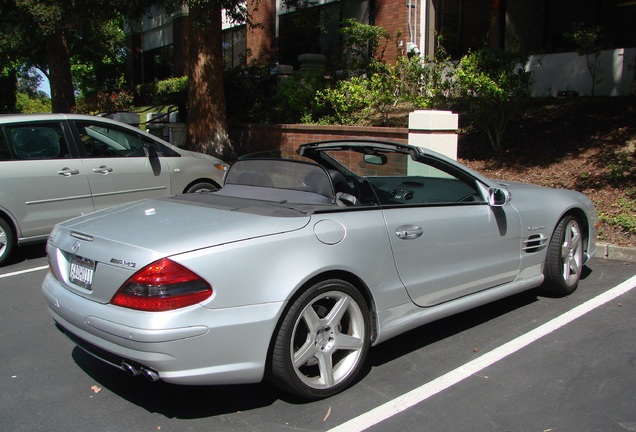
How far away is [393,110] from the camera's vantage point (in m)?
12.4

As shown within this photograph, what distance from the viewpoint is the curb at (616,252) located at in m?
6.91

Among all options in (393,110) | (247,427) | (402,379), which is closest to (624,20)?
(393,110)

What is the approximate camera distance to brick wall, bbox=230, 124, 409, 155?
1070 cm

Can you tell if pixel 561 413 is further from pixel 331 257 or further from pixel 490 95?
pixel 490 95

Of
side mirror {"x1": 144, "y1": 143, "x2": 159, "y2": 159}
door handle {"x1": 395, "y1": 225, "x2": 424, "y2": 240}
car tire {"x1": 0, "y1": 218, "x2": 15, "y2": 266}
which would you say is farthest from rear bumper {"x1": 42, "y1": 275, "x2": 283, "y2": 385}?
side mirror {"x1": 144, "y1": 143, "x2": 159, "y2": 159}

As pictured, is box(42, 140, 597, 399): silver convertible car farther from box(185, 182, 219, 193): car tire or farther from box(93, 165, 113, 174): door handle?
box(185, 182, 219, 193): car tire

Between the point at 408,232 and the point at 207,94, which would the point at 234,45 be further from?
the point at 408,232

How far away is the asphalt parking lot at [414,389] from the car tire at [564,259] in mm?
374

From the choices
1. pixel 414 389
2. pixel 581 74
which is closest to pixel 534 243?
pixel 414 389

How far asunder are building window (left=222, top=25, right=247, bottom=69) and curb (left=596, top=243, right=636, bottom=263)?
18.7 metres

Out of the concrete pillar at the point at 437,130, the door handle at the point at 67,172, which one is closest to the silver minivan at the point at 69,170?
the door handle at the point at 67,172

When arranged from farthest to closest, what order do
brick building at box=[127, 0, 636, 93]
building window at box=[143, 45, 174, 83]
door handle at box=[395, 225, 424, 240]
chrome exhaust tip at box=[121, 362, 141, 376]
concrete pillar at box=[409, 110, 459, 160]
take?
building window at box=[143, 45, 174, 83], brick building at box=[127, 0, 636, 93], concrete pillar at box=[409, 110, 459, 160], door handle at box=[395, 225, 424, 240], chrome exhaust tip at box=[121, 362, 141, 376]

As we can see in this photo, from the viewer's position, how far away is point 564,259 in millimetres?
5520

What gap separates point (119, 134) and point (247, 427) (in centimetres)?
567
